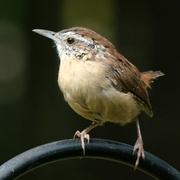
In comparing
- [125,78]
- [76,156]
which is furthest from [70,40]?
[76,156]

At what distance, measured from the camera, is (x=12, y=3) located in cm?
643

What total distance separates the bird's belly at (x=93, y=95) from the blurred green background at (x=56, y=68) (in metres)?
3.05

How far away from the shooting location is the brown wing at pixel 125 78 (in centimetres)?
350

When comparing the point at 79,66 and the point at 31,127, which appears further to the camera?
the point at 31,127

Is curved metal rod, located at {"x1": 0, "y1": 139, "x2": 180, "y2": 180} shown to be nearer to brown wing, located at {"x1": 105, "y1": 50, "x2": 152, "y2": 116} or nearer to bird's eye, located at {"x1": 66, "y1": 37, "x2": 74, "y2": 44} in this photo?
brown wing, located at {"x1": 105, "y1": 50, "x2": 152, "y2": 116}

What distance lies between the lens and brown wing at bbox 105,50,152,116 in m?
3.50

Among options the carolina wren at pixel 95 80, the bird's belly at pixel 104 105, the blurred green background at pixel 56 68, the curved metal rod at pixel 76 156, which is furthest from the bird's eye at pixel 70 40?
the blurred green background at pixel 56 68

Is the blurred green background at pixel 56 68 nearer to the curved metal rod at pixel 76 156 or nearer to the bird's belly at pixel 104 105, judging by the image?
the bird's belly at pixel 104 105

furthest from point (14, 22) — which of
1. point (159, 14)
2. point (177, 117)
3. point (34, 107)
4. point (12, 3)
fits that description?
point (177, 117)

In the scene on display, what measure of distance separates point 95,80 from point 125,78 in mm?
482

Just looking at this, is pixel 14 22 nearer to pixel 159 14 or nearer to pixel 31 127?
pixel 31 127

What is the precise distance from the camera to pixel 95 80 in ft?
10.8

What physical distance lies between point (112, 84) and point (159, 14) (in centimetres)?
338

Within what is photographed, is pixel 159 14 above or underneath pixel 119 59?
above
